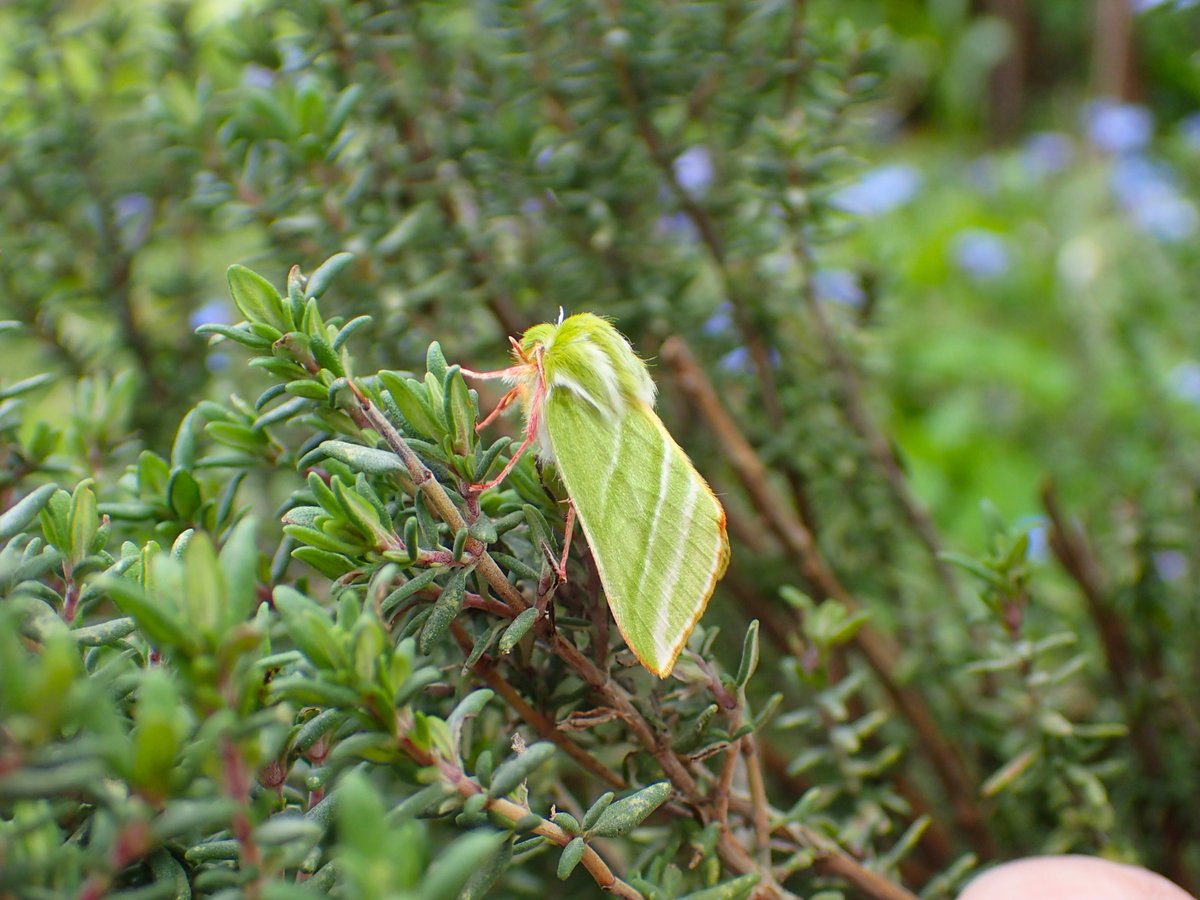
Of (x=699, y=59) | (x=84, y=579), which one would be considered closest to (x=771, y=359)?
(x=699, y=59)

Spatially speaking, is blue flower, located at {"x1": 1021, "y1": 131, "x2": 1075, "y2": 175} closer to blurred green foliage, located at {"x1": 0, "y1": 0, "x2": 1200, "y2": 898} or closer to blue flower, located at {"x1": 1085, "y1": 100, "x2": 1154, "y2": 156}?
blue flower, located at {"x1": 1085, "y1": 100, "x2": 1154, "y2": 156}

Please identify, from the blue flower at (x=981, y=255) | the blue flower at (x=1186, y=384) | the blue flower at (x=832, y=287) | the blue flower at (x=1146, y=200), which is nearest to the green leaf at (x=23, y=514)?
the blue flower at (x=832, y=287)

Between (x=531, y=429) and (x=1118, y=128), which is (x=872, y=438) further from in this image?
(x=1118, y=128)

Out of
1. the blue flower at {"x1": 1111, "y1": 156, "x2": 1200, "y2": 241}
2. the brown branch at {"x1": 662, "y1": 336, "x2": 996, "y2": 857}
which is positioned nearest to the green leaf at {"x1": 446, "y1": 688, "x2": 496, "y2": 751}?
the brown branch at {"x1": 662, "y1": 336, "x2": 996, "y2": 857}

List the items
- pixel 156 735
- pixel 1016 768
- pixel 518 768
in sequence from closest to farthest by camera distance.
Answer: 1. pixel 156 735
2. pixel 518 768
3. pixel 1016 768

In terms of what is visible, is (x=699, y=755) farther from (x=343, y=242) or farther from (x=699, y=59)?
(x=699, y=59)

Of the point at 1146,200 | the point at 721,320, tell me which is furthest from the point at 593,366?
the point at 1146,200

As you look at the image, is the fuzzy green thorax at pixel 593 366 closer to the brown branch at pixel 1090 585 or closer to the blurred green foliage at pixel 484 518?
the blurred green foliage at pixel 484 518
